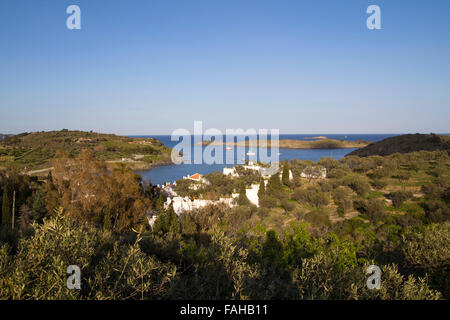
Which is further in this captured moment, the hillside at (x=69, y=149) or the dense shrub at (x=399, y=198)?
the hillside at (x=69, y=149)

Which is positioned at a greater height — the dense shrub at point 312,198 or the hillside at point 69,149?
the hillside at point 69,149

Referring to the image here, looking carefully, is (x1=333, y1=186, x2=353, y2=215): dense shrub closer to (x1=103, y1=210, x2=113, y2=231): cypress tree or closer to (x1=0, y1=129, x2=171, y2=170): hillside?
(x1=103, y1=210, x2=113, y2=231): cypress tree

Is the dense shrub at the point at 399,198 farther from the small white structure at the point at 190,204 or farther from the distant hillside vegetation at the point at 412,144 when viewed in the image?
the distant hillside vegetation at the point at 412,144

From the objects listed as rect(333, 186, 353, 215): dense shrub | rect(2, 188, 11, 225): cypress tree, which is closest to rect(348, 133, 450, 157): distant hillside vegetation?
rect(333, 186, 353, 215): dense shrub

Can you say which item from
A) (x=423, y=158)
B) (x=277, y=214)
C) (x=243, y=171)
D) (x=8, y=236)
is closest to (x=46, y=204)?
(x=8, y=236)

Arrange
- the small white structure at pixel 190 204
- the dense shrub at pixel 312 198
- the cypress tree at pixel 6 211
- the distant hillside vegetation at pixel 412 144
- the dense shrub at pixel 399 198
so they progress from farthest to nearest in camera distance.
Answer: the distant hillside vegetation at pixel 412 144, the dense shrub at pixel 312 198, the small white structure at pixel 190 204, the dense shrub at pixel 399 198, the cypress tree at pixel 6 211

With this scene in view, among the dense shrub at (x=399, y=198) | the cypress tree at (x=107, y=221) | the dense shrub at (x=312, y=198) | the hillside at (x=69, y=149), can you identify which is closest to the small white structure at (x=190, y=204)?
the cypress tree at (x=107, y=221)
